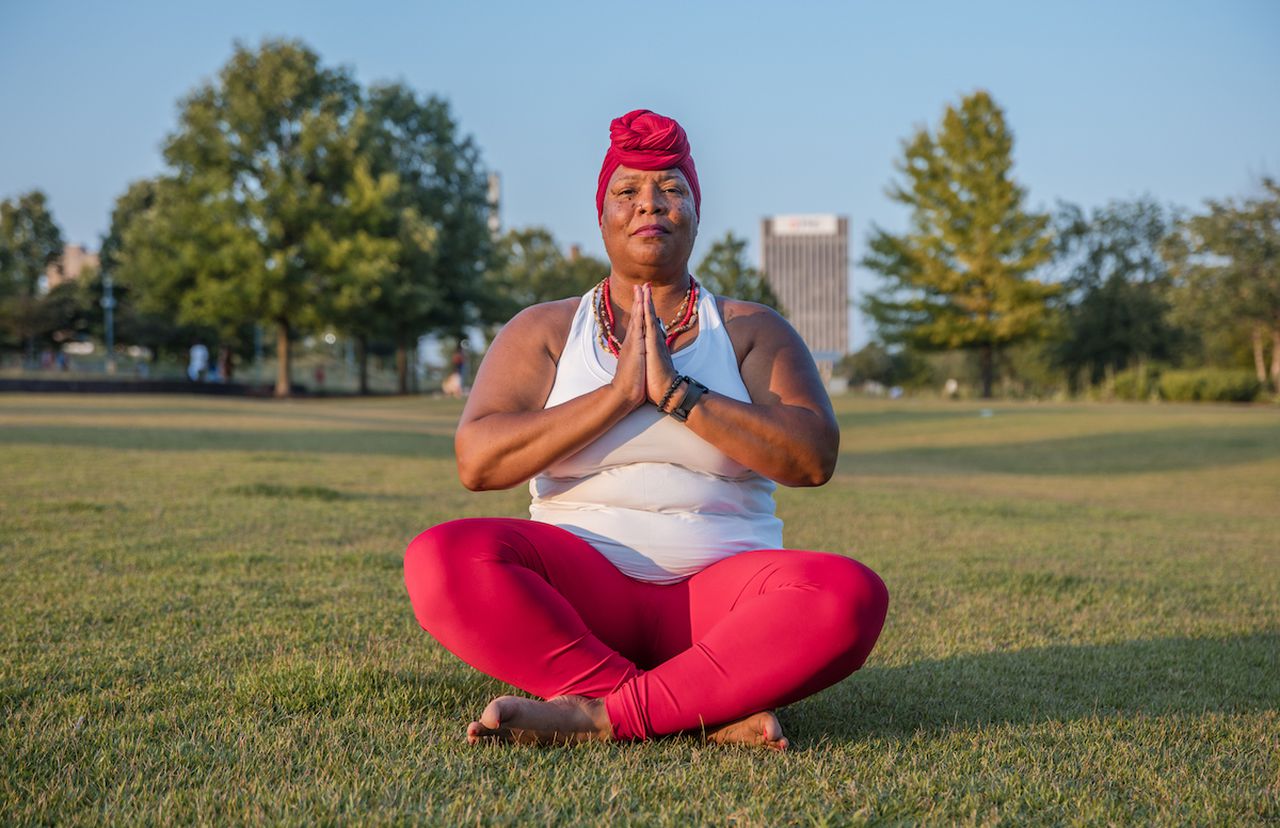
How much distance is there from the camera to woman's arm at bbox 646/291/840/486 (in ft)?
8.73

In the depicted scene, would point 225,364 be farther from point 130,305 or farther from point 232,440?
point 232,440

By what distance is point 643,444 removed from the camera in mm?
2789

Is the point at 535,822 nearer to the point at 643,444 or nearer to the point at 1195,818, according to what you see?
the point at 643,444

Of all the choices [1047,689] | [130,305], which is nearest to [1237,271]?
[1047,689]

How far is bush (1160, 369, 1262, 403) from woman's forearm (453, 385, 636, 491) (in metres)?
32.4

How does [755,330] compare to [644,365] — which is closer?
[644,365]

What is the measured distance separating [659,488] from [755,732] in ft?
2.16

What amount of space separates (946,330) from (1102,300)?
39.3ft

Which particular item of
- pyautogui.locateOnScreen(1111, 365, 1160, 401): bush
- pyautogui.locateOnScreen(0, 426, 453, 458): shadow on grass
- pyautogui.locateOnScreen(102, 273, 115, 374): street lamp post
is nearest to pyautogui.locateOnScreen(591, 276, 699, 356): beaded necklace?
pyautogui.locateOnScreen(0, 426, 453, 458): shadow on grass

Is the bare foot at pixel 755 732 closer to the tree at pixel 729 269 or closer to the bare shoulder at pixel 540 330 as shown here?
the bare shoulder at pixel 540 330

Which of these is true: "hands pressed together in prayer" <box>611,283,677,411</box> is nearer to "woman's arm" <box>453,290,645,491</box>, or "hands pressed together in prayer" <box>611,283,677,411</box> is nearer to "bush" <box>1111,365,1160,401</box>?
"woman's arm" <box>453,290,645,491</box>

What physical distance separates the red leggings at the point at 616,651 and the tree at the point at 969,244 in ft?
133

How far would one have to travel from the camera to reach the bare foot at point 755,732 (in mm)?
2473

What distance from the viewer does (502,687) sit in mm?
3217
